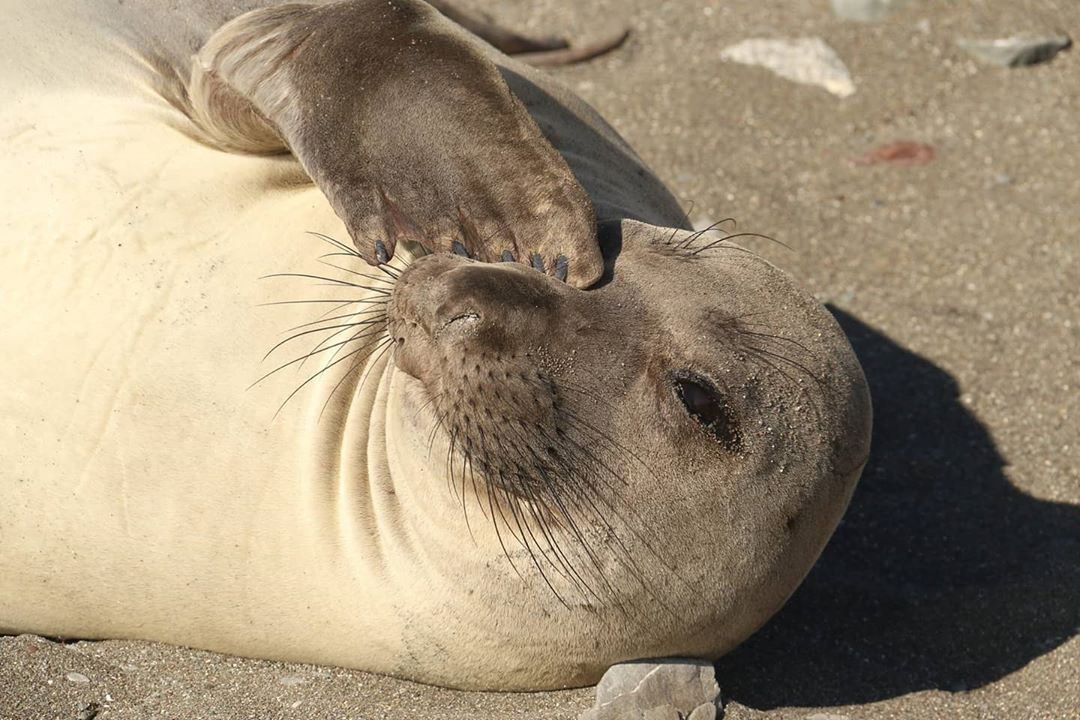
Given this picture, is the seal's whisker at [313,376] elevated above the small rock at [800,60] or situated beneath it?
elevated above

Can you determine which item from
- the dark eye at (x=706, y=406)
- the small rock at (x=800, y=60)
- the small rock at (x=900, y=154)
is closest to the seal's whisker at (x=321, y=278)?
the dark eye at (x=706, y=406)

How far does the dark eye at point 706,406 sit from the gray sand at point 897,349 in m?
0.67

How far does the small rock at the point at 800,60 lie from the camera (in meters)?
5.68

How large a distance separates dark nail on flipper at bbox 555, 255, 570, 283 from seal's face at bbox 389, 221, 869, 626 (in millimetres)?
48

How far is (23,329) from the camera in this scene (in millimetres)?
3139

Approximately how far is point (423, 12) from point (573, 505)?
1.16 metres

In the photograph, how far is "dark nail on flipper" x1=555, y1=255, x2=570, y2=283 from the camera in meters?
2.82

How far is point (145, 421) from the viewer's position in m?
3.06

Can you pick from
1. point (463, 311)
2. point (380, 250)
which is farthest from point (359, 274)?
point (463, 311)

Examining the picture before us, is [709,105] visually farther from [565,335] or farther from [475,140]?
[565,335]

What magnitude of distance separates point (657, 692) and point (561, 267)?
2.84ft

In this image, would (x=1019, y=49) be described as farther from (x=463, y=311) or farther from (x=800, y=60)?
(x=463, y=311)

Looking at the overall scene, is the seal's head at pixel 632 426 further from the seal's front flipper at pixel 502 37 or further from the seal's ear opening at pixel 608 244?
the seal's front flipper at pixel 502 37

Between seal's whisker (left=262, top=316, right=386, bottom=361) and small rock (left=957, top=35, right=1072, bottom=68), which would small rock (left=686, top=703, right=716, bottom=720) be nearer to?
seal's whisker (left=262, top=316, right=386, bottom=361)
